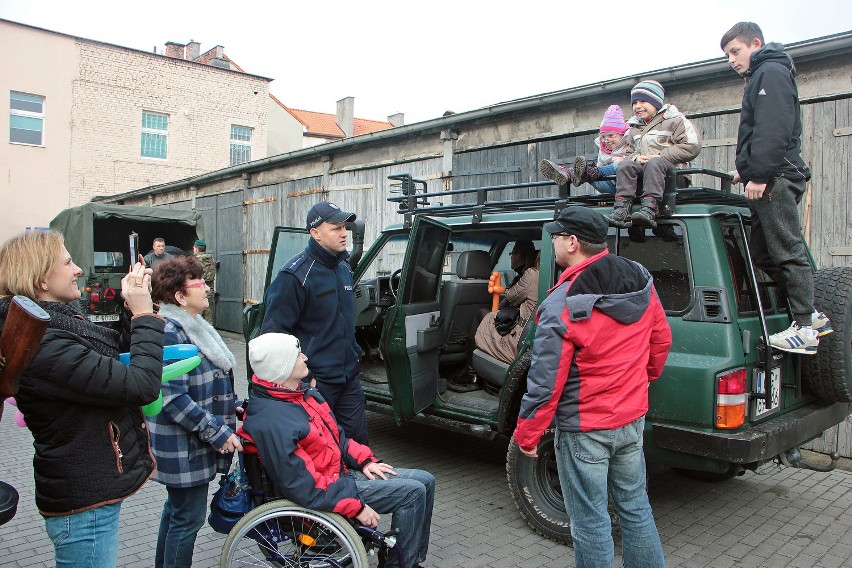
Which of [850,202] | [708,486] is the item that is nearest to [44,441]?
[708,486]

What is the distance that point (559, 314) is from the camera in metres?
2.81

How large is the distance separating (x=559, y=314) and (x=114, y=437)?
5.92 ft

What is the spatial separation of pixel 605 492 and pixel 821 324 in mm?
1953

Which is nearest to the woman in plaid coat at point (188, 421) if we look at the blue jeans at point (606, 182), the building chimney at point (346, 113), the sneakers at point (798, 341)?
the blue jeans at point (606, 182)

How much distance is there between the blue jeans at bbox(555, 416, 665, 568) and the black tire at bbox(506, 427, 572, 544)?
1119 millimetres

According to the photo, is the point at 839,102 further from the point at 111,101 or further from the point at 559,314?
the point at 111,101

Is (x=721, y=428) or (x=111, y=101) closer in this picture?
(x=721, y=428)

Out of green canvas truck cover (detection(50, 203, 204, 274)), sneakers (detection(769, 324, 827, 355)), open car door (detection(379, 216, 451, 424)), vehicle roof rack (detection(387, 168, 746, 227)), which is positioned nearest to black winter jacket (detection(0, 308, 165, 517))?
open car door (detection(379, 216, 451, 424))

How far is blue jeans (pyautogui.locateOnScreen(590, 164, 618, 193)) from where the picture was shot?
4.55m

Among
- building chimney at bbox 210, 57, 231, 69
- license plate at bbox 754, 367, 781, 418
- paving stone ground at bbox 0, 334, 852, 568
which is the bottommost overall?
paving stone ground at bbox 0, 334, 852, 568

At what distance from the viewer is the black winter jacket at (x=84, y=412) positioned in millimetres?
2156

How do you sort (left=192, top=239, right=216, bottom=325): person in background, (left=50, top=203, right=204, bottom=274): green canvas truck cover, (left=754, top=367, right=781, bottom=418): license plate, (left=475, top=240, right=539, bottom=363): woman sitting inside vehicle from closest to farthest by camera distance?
(left=754, top=367, right=781, bottom=418): license plate
(left=475, top=240, right=539, bottom=363): woman sitting inside vehicle
(left=50, top=203, right=204, bottom=274): green canvas truck cover
(left=192, top=239, right=216, bottom=325): person in background

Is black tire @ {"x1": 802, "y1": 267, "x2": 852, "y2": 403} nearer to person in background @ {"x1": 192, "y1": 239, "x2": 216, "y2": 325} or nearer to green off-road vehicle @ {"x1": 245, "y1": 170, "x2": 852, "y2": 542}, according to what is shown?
green off-road vehicle @ {"x1": 245, "y1": 170, "x2": 852, "y2": 542}

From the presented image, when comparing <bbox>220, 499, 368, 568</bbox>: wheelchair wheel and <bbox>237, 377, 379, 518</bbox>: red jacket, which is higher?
<bbox>237, 377, 379, 518</bbox>: red jacket
